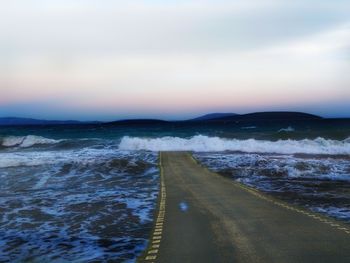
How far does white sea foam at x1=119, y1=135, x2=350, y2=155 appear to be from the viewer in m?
48.5

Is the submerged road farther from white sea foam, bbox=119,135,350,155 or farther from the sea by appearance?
white sea foam, bbox=119,135,350,155

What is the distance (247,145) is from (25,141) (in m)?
42.0

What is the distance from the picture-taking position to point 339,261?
25.1ft

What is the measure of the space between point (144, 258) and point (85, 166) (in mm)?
25441

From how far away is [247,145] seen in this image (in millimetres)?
52031

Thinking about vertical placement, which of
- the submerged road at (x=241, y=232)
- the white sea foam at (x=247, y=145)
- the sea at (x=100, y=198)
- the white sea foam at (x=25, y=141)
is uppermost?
the white sea foam at (x=247, y=145)

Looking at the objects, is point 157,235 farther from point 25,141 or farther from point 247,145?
point 25,141

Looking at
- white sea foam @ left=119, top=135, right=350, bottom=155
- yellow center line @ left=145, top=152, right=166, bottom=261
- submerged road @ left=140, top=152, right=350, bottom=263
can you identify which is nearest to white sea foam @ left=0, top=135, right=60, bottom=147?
white sea foam @ left=119, top=135, right=350, bottom=155

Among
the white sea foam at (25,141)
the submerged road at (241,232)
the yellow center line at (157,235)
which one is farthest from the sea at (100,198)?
the white sea foam at (25,141)

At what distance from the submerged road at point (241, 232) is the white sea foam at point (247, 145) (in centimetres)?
3297

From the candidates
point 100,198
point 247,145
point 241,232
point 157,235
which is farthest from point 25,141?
point 241,232

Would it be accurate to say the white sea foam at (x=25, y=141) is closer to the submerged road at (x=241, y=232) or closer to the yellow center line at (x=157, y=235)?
the yellow center line at (x=157, y=235)

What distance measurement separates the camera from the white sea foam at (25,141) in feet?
247

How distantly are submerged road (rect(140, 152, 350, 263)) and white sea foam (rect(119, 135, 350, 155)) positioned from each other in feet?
108
